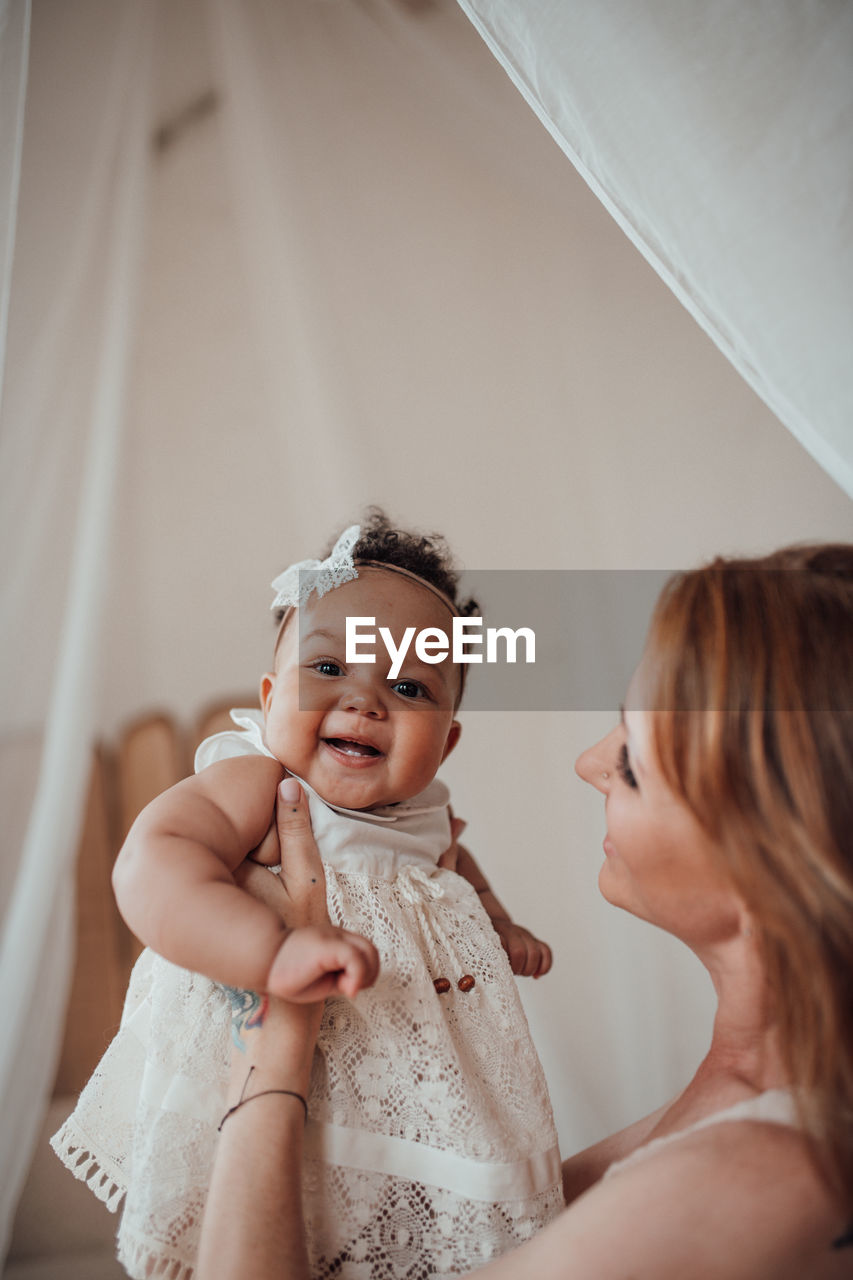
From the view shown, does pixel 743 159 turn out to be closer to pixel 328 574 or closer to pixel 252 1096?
pixel 328 574

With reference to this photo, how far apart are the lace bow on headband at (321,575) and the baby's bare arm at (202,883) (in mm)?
285

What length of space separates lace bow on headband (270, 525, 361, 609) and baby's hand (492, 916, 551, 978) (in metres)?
0.52

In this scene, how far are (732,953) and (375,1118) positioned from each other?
402 millimetres

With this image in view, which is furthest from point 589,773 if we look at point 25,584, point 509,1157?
point 25,584

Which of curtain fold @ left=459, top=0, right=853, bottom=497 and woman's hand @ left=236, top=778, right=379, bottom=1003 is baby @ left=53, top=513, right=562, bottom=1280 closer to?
woman's hand @ left=236, top=778, right=379, bottom=1003

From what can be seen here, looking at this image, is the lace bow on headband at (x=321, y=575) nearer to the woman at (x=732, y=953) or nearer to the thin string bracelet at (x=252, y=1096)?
the woman at (x=732, y=953)

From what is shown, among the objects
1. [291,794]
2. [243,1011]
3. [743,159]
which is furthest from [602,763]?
[743,159]

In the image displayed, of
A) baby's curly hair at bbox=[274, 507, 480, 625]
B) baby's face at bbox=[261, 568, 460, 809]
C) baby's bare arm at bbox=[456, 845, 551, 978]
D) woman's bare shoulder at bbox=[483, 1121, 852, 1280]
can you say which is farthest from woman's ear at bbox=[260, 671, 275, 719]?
woman's bare shoulder at bbox=[483, 1121, 852, 1280]

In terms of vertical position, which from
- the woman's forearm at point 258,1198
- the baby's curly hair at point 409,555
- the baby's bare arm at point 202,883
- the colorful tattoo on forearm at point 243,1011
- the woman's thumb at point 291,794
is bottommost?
the woman's forearm at point 258,1198

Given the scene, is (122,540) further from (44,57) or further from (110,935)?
(110,935)

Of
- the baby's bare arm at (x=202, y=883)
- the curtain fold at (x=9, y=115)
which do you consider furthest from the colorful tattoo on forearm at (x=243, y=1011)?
the curtain fold at (x=9, y=115)

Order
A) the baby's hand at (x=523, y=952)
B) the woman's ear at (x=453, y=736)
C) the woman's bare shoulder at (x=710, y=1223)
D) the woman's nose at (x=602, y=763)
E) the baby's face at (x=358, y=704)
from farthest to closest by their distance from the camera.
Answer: the woman's ear at (x=453, y=736)
the baby's hand at (x=523, y=952)
the baby's face at (x=358, y=704)
the woman's nose at (x=602, y=763)
the woman's bare shoulder at (x=710, y=1223)

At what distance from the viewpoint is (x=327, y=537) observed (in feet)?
4.71

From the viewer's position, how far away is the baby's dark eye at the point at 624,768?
2.73 feet
